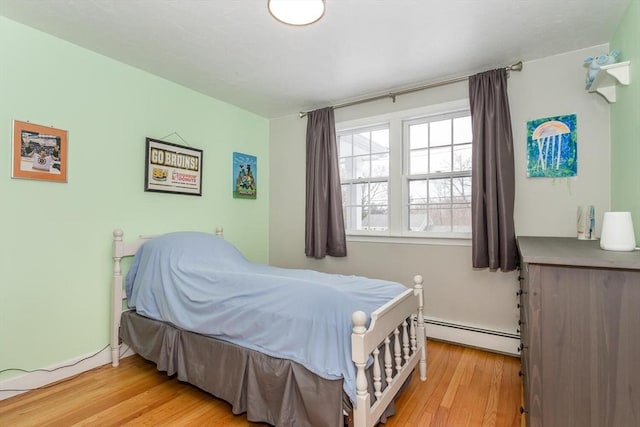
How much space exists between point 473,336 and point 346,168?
2062mm

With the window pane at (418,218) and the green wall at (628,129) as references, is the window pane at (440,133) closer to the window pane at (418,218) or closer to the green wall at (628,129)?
the window pane at (418,218)

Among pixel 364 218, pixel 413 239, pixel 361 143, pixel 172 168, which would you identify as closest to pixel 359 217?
pixel 364 218

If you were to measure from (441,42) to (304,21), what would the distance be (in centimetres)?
113

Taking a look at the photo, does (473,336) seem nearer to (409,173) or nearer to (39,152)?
(409,173)

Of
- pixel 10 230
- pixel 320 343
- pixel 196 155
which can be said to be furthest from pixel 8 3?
pixel 320 343

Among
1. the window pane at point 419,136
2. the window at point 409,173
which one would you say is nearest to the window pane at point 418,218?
the window at point 409,173

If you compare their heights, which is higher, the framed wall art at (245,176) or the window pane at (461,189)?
the framed wall art at (245,176)

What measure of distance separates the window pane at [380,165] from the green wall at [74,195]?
1833 mm

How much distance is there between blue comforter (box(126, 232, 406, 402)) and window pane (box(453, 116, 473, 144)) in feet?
5.31

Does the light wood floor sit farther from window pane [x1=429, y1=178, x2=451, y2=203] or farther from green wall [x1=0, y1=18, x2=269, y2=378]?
window pane [x1=429, y1=178, x2=451, y2=203]

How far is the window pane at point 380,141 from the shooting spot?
3.30 m

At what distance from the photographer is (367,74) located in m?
2.77

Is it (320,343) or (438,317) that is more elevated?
(320,343)

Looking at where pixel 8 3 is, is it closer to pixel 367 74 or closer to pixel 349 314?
pixel 367 74
